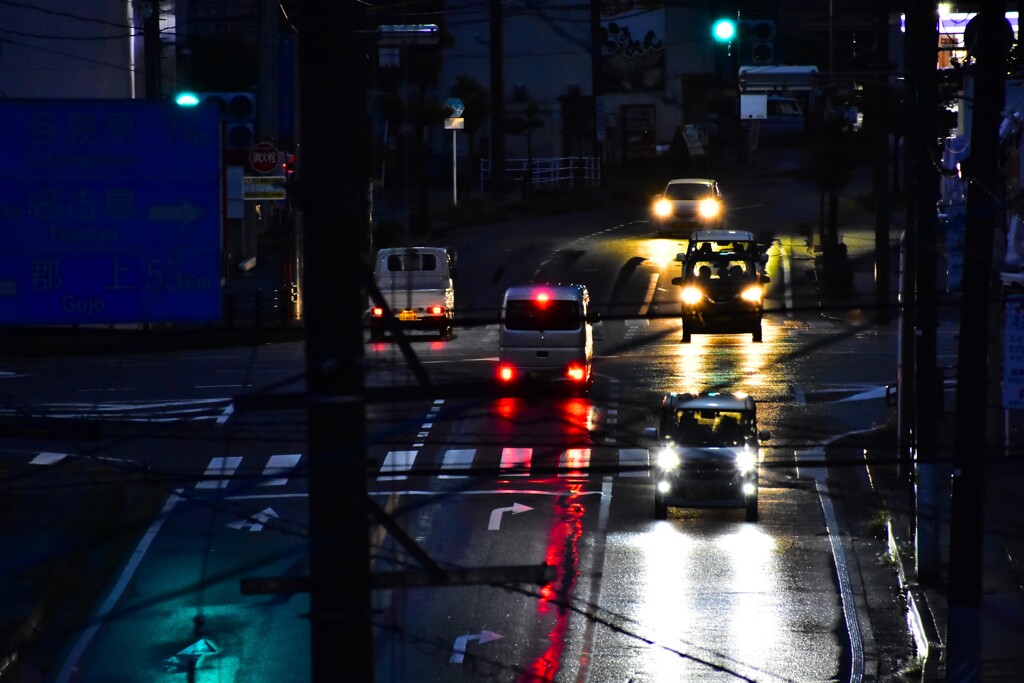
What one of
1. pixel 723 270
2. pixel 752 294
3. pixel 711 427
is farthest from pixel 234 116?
pixel 723 270

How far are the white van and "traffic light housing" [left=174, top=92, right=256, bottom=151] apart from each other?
1490 centimetres

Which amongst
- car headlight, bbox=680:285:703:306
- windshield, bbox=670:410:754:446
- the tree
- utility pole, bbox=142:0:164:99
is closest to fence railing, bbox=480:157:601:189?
the tree

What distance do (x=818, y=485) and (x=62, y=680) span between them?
11.8 metres

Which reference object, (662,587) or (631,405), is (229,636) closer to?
(662,587)

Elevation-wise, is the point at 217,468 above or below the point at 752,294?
below

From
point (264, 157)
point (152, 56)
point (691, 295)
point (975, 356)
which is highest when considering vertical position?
point (152, 56)

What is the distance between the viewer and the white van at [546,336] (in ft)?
87.7

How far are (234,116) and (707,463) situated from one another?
9.68m

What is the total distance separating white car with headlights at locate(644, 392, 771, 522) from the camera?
1923 cm

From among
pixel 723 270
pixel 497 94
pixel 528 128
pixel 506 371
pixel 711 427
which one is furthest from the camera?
pixel 528 128

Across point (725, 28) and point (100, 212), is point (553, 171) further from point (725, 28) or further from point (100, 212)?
point (100, 212)

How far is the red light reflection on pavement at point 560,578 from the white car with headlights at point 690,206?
24464 mm

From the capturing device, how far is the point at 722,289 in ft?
102

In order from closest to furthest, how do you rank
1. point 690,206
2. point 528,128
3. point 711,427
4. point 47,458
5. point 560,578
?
1. point 560,578
2. point 711,427
3. point 47,458
4. point 690,206
5. point 528,128
